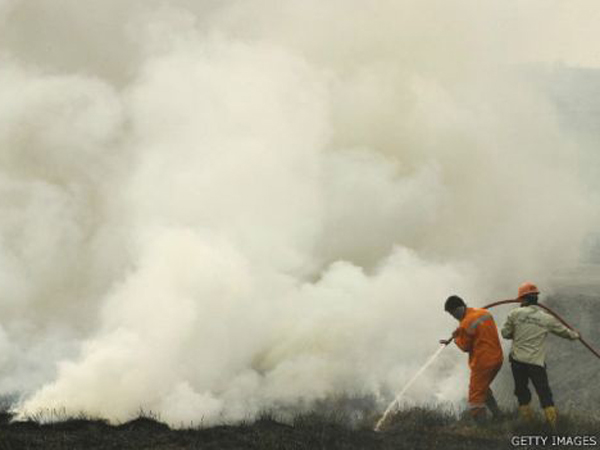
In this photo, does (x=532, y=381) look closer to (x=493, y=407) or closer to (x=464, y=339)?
(x=493, y=407)

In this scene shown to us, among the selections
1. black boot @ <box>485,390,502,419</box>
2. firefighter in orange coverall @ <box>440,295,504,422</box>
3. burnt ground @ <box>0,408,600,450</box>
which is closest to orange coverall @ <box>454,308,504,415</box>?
firefighter in orange coverall @ <box>440,295,504,422</box>

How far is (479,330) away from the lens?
8.31 metres

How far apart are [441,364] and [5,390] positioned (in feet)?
55.5

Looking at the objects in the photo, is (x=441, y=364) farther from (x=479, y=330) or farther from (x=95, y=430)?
(x=95, y=430)

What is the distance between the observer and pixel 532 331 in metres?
8.04

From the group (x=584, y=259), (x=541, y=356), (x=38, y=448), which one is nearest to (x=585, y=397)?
(x=541, y=356)

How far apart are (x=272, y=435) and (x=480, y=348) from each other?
3048 millimetres

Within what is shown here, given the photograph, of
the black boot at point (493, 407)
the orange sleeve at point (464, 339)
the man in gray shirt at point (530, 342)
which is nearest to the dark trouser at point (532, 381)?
the man in gray shirt at point (530, 342)

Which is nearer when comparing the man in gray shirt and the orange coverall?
the man in gray shirt

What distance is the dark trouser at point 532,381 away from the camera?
782 centimetres

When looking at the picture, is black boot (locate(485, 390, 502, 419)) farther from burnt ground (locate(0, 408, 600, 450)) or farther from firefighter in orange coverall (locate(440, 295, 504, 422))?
burnt ground (locate(0, 408, 600, 450))

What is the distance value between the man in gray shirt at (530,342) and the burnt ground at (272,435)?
37 centimetres

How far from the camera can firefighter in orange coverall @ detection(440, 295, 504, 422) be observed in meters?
8.27

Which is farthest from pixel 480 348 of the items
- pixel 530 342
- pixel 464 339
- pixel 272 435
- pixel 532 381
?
pixel 272 435
